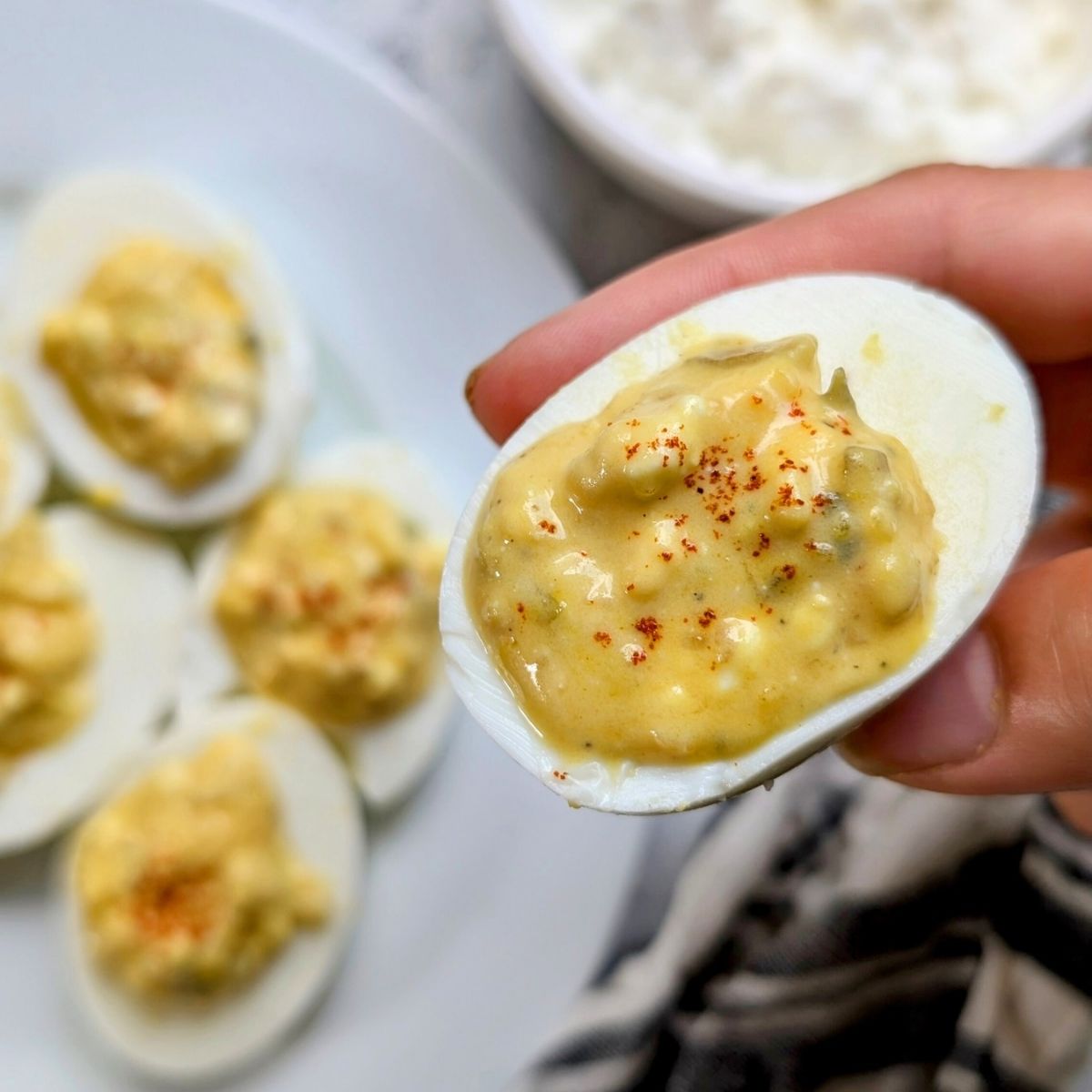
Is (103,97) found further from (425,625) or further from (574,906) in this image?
(574,906)

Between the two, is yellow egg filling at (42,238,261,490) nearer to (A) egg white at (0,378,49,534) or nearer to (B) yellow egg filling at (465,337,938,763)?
(A) egg white at (0,378,49,534)

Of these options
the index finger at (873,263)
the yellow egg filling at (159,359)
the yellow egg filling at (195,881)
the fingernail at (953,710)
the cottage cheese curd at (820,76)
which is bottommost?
the yellow egg filling at (195,881)

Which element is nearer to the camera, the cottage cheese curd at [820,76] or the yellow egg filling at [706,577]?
the yellow egg filling at [706,577]

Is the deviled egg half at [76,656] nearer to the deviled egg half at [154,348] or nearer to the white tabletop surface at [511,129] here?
the deviled egg half at [154,348]

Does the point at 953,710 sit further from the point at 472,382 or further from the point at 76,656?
the point at 76,656

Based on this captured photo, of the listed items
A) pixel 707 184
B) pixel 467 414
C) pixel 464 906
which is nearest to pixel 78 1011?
pixel 464 906

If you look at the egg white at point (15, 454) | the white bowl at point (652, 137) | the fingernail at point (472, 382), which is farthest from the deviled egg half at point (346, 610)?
the white bowl at point (652, 137)
